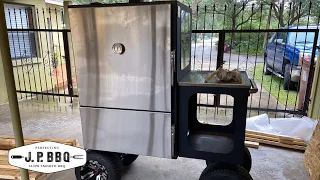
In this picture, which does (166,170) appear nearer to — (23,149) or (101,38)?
(101,38)

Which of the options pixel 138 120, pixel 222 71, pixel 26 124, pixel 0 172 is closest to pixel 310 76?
pixel 222 71

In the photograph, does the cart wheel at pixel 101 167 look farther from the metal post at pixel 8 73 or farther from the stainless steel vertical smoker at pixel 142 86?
the metal post at pixel 8 73

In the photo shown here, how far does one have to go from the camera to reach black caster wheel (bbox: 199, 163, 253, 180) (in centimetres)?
158

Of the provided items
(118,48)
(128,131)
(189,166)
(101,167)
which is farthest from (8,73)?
(189,166)

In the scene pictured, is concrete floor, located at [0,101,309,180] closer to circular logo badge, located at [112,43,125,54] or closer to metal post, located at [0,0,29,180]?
circular logo badge, located at [112,43,125,54]

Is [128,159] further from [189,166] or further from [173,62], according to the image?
[173,62]

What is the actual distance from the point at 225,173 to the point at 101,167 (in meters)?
0.93

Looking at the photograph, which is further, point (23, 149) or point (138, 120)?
point (138, 120)

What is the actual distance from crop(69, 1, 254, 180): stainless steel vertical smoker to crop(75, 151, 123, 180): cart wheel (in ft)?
0.27

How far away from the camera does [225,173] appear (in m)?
1.59

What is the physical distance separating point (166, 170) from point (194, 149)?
0.73 m

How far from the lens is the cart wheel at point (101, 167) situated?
1825 millimetres

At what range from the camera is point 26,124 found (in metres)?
3.40

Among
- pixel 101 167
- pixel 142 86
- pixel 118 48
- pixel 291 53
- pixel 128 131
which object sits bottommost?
pixel 101 167
